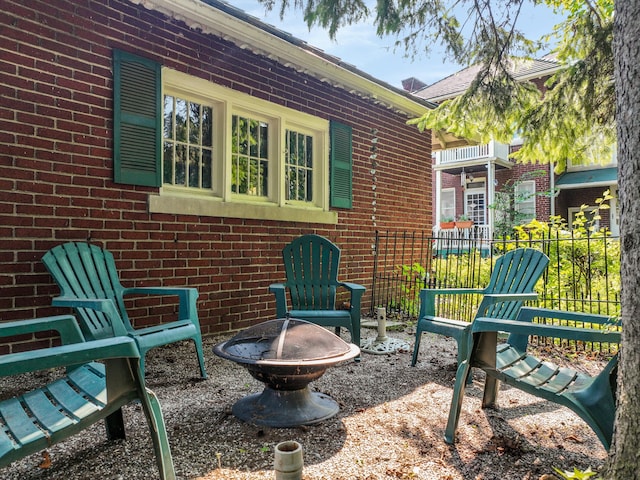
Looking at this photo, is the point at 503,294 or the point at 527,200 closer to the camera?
the point at 503,294

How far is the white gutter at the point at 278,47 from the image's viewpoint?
12.8ft

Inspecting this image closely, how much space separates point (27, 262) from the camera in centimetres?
319

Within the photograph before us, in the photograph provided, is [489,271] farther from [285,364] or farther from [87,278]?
[87,278]

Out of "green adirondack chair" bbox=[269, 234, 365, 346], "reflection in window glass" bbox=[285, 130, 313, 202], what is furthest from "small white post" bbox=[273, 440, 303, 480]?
"reflection in window glass" bbox=[285, 130, 313, 202]

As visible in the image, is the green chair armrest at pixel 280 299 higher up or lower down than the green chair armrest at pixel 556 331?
lower down

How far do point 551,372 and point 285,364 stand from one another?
135cm

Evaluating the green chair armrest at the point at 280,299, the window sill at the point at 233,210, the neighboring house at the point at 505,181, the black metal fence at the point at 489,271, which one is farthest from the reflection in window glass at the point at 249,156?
the neighboring house at the point at 505,181

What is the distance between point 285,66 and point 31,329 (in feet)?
13.7

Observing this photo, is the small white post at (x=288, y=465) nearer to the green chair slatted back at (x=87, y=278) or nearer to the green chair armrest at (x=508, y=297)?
the green chair slatted back at (x=87, y=278)

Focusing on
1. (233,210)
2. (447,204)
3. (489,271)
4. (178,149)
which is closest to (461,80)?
(447,204)

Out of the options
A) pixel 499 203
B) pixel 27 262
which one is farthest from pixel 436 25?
pixel 499 203

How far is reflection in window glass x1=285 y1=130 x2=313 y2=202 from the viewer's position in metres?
5.38

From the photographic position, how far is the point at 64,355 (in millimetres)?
1396

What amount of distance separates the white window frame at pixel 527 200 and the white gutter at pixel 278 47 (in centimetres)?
963
